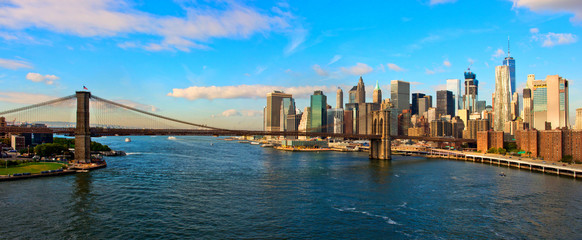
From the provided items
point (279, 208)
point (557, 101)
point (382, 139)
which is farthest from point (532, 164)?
point (557, 101)

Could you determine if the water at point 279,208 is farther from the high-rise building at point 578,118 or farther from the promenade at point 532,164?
the high-rise building at point 578,118

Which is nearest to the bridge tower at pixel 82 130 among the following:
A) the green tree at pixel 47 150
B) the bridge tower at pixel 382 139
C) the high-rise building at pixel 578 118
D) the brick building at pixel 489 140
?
the green tree at pixel 47 150

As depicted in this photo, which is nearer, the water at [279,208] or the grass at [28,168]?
the water at [279,208]

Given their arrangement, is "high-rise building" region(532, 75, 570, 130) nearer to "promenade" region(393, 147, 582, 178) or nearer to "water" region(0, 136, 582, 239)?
"promenade" region(393, 147, 582, 178)

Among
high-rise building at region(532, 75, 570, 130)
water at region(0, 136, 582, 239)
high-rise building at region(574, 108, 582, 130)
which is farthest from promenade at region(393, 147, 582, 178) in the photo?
high-rise building at region(532, 75, 570, 130)

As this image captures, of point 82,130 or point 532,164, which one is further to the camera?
point 532,164

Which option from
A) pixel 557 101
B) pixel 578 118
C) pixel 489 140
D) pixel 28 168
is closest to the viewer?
pixel 28 168

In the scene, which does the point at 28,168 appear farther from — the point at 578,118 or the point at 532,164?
the point at 578,118

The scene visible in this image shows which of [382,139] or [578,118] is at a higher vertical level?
[578,118]
